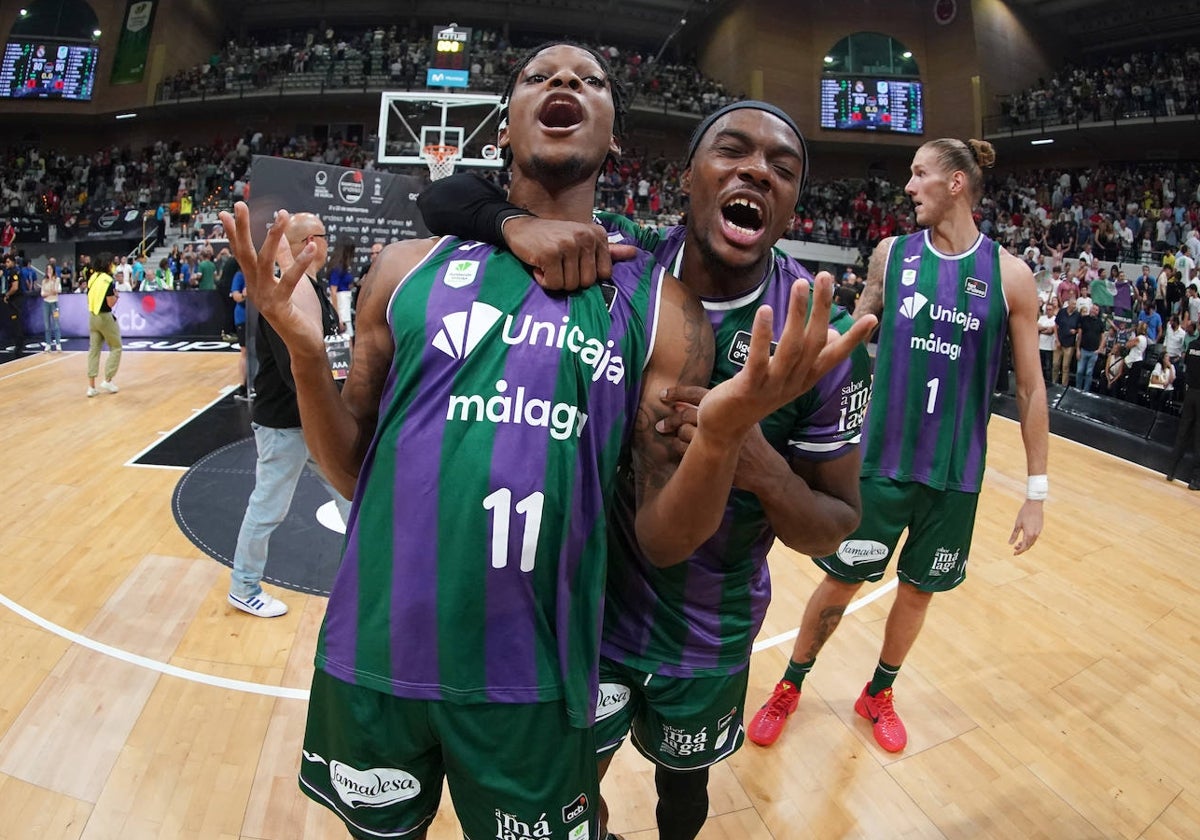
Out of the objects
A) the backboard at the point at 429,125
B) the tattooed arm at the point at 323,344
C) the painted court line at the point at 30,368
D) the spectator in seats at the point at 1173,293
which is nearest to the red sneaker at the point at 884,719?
the tattooed arm at the point at 323,344

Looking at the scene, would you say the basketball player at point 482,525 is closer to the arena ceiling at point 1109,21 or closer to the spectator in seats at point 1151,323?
the spectator in seats at point 1151,323

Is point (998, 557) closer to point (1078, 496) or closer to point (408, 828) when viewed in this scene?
point (1078, 496)

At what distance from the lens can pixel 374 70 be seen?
25.3 m

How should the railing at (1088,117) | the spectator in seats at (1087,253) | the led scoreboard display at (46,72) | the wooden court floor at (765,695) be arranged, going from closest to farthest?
1. the wooden court floor at (765,695)
2. the spectator in seats at (1087,253)
3. the railing at (1088,117)
4. the led scoreboard display at (46,72)

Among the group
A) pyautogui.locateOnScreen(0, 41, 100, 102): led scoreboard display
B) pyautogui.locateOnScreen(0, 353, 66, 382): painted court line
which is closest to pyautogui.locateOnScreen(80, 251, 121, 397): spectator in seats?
pyautogui.locateOnScreen(0, 353, 66, 382): painted court line

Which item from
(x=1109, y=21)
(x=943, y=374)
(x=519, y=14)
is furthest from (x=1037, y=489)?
(x=1109, y=21)

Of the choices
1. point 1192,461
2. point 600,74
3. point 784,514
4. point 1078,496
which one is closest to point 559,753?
point 784,514

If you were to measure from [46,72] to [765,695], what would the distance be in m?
33.3

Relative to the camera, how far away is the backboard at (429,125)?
42.8ft

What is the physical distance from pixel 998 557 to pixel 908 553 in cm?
296

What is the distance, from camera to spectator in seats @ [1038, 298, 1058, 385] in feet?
36.3

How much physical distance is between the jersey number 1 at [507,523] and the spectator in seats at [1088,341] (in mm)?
11955

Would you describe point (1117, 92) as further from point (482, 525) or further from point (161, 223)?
point (161, 223)

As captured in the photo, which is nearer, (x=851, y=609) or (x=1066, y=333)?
(x=851, y=609)
